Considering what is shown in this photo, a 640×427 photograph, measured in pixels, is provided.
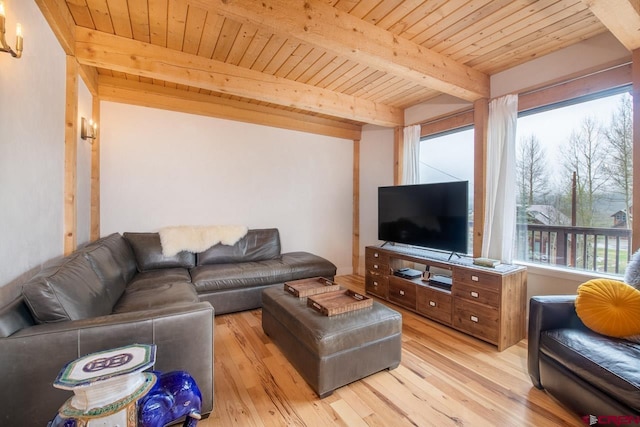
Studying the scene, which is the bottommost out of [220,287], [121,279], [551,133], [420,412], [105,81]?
[420,412]

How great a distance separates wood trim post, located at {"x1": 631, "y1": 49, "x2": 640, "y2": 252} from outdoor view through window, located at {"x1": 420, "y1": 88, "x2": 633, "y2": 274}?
0.65ft

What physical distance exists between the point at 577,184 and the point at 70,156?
4.23 meters

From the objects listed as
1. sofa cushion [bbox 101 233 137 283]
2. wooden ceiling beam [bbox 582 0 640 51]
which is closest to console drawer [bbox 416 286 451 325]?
wooden ceiling beam [bbox 582 0 640 51]

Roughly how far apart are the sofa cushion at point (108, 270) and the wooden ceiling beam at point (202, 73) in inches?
61.9

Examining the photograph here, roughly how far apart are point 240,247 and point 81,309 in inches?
78.9

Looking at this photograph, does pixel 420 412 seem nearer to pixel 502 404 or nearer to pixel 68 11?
pixel 502 404

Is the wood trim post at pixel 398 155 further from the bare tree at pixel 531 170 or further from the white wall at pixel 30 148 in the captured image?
the white wall at pixel 30 148

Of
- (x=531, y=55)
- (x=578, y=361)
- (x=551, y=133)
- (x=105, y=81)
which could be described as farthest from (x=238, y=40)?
(x=578, y=361)

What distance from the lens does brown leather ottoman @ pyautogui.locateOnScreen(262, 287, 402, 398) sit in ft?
5.39

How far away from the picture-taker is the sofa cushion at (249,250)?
3.22 metres

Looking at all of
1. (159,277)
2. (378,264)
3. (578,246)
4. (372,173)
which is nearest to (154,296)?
(159,277)

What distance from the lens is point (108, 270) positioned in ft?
6.70

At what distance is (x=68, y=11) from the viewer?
6.54 feet

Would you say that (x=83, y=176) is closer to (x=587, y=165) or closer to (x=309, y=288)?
(x=309, y=288)
